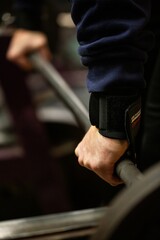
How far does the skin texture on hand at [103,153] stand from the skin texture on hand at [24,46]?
898 mm

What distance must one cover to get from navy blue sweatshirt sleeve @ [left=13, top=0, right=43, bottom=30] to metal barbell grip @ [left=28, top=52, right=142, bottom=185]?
203 mm

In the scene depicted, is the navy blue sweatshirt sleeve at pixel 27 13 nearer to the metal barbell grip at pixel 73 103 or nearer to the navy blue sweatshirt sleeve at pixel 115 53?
the metal barbell grip at pixel 73 103

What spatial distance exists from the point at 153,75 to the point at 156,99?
0.05 meters

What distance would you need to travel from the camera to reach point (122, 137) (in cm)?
87

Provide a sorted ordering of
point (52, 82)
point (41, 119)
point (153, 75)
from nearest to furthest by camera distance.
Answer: point (153, 75)
point (52, 82)
point (41, 119)

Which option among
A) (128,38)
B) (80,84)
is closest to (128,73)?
(128,38)

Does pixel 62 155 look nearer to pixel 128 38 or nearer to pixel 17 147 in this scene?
pixel 17 147

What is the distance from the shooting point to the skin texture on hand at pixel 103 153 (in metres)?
0.87

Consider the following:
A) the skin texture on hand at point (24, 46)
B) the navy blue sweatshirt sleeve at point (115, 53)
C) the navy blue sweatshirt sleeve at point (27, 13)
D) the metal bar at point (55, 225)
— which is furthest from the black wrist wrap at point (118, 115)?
the navy blue sweatshirt sleeve at point (27, 13)

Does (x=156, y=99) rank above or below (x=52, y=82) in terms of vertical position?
above

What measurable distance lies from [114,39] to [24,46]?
39.9 inches

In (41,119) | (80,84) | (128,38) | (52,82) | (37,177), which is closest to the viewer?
(128,38)

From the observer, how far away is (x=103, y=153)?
874mm

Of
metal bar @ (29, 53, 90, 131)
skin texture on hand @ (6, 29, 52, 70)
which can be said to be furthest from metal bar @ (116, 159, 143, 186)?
skin texture on hand @ (6, 29, 52, 70)
